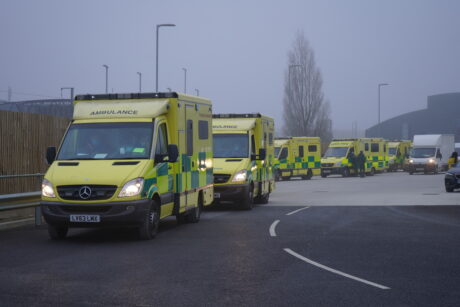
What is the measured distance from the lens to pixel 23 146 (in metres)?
17.3

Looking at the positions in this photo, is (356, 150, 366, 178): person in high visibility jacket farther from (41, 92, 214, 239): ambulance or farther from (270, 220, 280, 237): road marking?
(41, 92, 214, 239): ambulance

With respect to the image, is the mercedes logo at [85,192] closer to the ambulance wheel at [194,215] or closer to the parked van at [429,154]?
the ambulance wheel at [194,215]

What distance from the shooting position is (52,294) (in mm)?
7676

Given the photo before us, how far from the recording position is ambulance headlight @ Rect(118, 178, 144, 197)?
12.1m

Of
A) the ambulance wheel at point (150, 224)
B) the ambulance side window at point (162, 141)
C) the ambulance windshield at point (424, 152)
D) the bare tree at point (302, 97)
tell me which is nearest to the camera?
the ambulance wheel at point (150, 224)

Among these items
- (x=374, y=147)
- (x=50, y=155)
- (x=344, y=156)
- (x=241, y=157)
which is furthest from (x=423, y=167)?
(x=50, y=155)

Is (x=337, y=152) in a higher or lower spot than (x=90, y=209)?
higher

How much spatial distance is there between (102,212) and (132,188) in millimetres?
612

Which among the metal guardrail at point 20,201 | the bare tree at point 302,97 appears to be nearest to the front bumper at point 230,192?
the metal guardrail at point 20,201

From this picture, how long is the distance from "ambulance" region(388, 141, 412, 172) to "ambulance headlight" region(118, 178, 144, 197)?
5004cm

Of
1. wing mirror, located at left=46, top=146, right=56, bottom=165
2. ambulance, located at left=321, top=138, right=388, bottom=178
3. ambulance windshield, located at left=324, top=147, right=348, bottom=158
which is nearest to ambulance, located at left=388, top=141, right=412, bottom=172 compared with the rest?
ambulance, located at left=321, top=138, right=388, bottom=178

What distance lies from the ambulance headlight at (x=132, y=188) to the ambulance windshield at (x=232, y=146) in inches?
324

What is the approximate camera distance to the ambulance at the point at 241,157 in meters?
19.4

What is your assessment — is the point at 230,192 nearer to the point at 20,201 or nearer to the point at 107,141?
the point at 20,201
